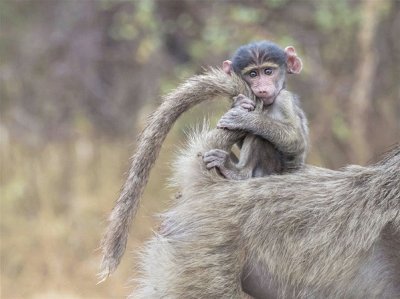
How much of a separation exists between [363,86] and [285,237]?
5491 millimetres

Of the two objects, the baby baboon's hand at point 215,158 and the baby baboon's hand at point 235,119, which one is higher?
the baby baboon's hand at point 235,119

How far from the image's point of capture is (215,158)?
3.69 metres

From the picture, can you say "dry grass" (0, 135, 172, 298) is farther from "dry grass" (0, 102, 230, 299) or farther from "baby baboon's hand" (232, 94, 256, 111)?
"baby baboon's hand" (232, 94, 256, 111)

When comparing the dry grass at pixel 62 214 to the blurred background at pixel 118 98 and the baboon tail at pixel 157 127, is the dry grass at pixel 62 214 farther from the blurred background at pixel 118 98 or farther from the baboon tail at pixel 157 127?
the baboon tail at pixel 157 127

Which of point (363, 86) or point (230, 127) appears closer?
point (230, 127)

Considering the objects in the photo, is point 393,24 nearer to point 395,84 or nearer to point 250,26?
point 395,84

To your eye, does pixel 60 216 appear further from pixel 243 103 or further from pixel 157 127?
pixel 243 103

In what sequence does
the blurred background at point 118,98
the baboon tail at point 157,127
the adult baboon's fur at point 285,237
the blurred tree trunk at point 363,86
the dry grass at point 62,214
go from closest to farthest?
the adult baboon's fur at point 285,237 → the baboon tail at point 157,127 → the dry grass at point 62,214 → the blurred background at point 118,98 → the blurred tree trunk at point 363,86

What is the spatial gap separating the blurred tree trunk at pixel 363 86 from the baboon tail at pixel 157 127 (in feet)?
17.0

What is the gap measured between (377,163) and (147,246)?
0.90 metres

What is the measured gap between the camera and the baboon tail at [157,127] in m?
3.81

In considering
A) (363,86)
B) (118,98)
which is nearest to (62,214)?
(118,98)

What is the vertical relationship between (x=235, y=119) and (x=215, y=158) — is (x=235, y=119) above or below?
above

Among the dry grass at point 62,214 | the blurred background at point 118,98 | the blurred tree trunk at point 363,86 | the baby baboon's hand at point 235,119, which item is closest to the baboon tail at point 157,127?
the baby baboon's hand at point 235,119
